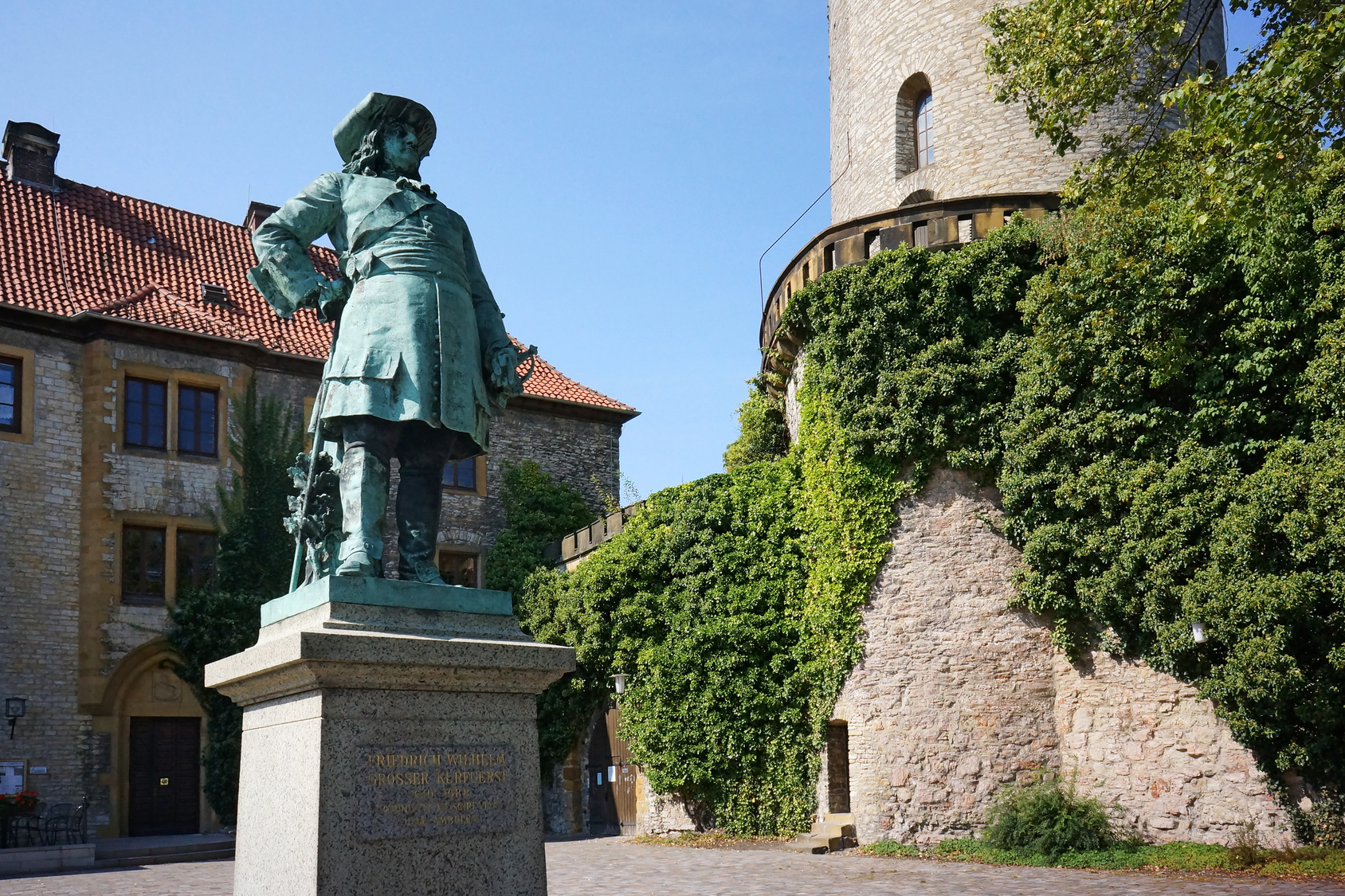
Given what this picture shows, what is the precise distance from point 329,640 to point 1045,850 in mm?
12001

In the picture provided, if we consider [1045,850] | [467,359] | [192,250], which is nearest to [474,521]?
[192,250]

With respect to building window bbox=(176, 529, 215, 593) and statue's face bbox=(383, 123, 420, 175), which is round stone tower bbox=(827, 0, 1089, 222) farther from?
statue's face bbox=(383, 123, 420, 175)

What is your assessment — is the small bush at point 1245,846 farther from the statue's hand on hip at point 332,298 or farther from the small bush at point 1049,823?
the statue's hand on hip at point 332,298

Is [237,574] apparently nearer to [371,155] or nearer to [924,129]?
[924,129]

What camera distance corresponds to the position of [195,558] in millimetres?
23156

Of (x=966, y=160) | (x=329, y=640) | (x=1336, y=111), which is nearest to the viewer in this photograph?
(x=329, y=640)

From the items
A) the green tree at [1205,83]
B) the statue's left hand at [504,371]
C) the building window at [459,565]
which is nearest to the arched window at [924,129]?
the green tree at [1205,83]

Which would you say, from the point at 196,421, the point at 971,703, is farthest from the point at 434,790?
the point at 196,421

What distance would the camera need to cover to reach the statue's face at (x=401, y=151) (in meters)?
6.07

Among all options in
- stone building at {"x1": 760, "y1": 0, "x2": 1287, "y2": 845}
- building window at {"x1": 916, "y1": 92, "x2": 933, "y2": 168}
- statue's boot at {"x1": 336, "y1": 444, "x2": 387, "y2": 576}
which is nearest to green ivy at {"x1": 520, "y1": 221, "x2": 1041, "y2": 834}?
stone building at {"x1": 760, "y1": 0, "x2": 1287, "y2": 845}

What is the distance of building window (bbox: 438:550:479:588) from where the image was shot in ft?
88.5

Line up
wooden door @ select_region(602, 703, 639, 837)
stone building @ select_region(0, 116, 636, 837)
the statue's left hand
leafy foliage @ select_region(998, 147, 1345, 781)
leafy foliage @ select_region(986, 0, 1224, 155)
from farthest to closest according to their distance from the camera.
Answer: wooden door @ select_region(602, 703, 639, 837), stone building @ select_region(0, 116, 636, 837), leafy foliage @ select_region(998, 147, 1345, 781), leafy foliage @ select_region(986, 0, 1224, 155), the statue's left hand

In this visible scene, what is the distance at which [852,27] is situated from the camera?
23.5 meters

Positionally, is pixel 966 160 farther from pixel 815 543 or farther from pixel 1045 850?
pixel 1045 850
